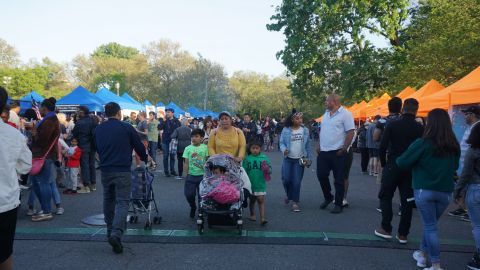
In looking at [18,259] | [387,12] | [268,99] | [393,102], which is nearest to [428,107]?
[393,102]

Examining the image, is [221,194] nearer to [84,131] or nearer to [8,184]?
[8,184]

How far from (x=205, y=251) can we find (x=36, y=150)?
3544 millimetres

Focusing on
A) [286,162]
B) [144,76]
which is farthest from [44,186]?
[144,76]

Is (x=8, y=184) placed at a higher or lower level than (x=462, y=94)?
lower

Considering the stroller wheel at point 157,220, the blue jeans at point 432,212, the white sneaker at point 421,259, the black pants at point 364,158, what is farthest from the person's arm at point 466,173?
the black pants at point 364,158

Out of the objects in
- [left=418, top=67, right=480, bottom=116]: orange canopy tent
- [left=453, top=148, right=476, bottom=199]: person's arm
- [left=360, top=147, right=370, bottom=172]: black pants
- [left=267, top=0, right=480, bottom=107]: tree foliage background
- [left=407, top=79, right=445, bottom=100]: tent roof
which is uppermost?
[left=267, top=0, right=480, bottom=107]: tree foliage background

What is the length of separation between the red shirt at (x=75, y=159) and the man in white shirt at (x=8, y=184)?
6472 millimetres

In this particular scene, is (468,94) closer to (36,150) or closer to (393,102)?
(393,102)

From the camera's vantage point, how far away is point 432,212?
4.68 meters

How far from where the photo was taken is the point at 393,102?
6715 millimetres

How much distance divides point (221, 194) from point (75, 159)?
4.98 meters

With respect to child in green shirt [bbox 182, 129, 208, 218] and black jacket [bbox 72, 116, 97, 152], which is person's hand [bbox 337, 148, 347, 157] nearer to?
child in green shirt [bbox 182, 129, 208, 218]

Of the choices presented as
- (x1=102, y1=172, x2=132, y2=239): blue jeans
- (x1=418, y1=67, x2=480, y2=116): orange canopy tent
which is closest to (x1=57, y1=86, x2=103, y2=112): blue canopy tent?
(x1=418, y1=67, x2=480, y2=116): orange canopy tent

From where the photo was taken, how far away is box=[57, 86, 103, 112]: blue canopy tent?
18969mm
